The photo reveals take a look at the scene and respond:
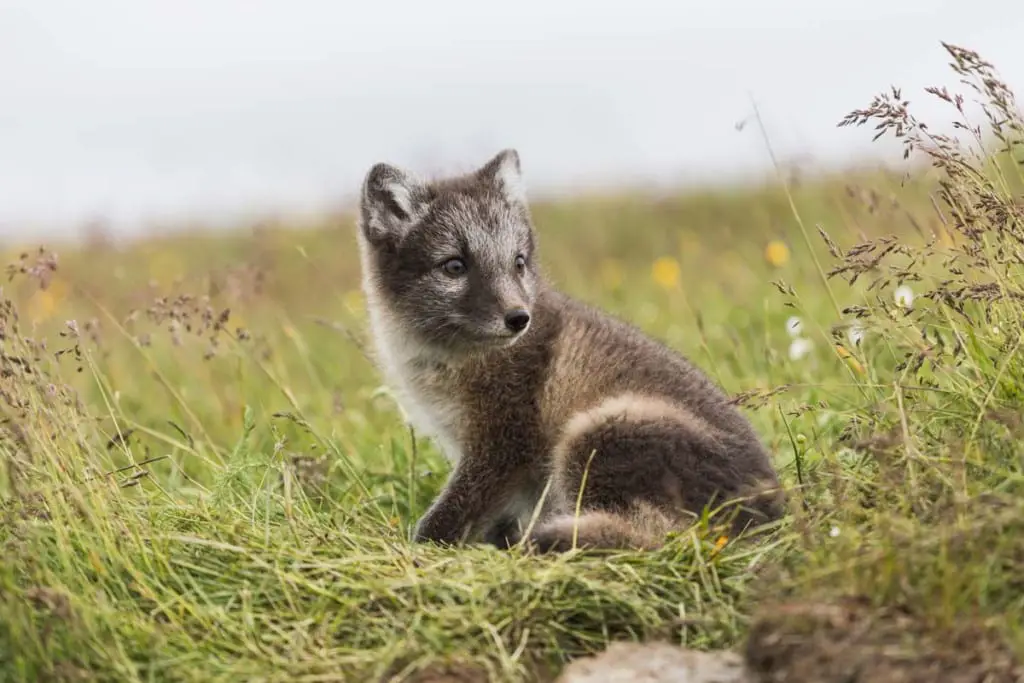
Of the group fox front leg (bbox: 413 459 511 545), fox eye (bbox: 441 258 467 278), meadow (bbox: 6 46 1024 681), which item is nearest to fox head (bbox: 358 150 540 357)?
fox eye (bbox: 441 258 467 278)

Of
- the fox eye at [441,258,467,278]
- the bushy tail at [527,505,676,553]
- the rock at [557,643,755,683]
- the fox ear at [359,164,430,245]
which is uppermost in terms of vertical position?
the fox ear at [359,164,430,245]

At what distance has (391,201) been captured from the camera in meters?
4.75

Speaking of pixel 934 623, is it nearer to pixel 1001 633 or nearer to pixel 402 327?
pixel 1001 633

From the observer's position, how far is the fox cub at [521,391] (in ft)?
12.8

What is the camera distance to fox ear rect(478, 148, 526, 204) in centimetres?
486

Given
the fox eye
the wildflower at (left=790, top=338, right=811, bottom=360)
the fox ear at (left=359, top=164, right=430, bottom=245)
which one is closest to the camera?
the fox eye

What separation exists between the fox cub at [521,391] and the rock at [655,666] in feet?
1.92

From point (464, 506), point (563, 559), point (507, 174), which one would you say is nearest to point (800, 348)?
point (507, 174)

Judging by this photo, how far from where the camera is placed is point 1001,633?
2.74m

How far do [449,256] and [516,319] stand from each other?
47 cm

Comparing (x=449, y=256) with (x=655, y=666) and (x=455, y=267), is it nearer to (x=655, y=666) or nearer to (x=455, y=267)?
(x=455, y=267)

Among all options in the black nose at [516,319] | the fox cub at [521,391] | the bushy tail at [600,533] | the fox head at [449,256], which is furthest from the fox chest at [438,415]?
the bushy tail at [600,533]

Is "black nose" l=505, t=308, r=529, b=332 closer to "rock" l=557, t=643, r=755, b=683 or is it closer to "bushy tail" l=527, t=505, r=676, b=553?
"bushy tail" l=527, t=505, r=676, b=553

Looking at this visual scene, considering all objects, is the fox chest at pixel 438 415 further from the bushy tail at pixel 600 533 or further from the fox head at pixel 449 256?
the bushy tail at pixel 600 533
